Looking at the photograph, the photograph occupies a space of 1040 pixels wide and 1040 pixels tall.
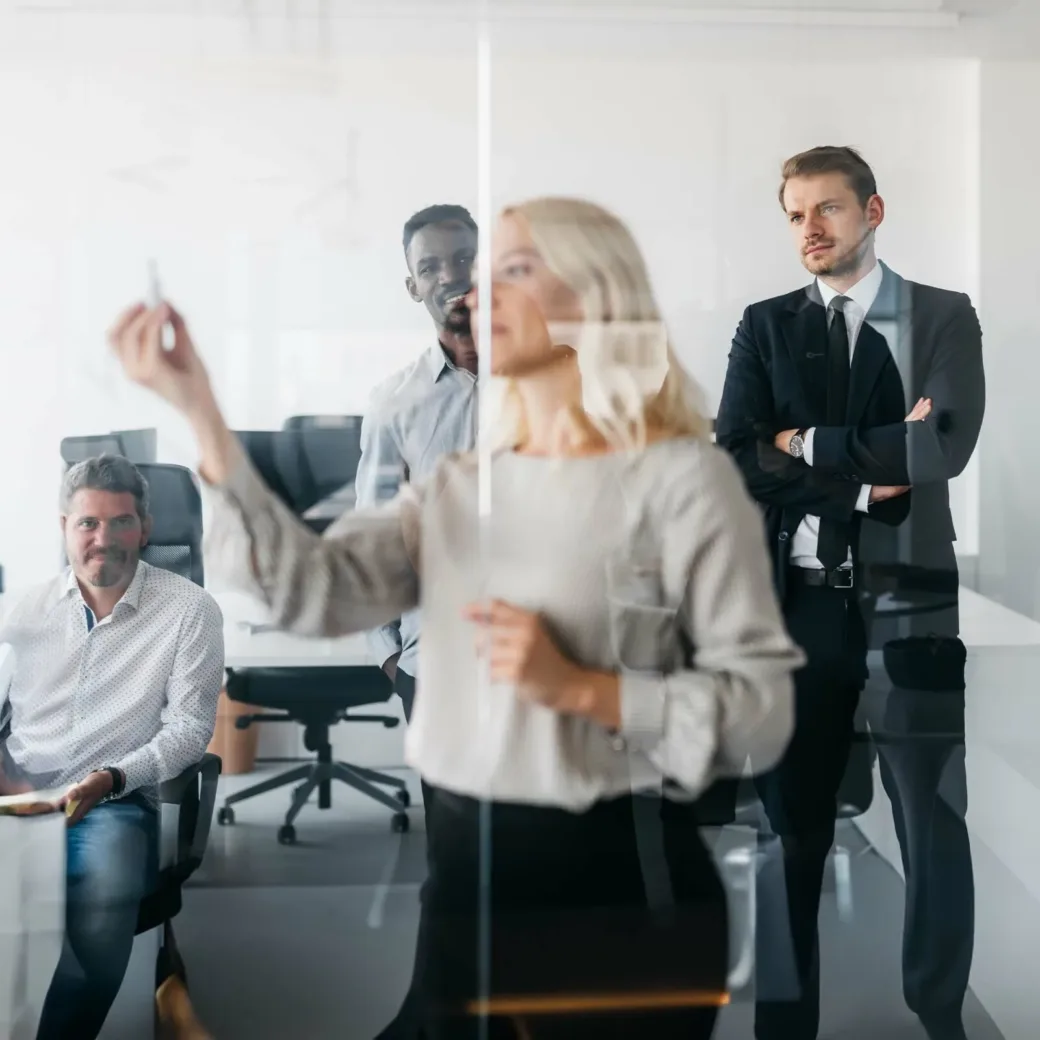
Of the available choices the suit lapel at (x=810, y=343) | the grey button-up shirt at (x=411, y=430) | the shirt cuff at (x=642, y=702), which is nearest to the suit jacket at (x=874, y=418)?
the suit lapel at (x=810, y=343)

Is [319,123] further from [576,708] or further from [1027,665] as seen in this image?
[1027,665]

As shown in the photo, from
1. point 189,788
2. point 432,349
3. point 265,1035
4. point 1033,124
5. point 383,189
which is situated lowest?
point 265,1035

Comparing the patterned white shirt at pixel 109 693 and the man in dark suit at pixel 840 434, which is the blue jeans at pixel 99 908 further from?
the man in dark suit at pixel 840 434

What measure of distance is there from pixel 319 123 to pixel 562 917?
136 centimetres

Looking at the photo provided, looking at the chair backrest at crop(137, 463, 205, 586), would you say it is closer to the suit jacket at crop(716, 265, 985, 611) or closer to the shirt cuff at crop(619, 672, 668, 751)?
the shirt cuff at crop(619, 672, 668, 751)

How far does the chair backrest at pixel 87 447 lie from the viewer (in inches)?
76.6

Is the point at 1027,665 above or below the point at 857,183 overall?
below

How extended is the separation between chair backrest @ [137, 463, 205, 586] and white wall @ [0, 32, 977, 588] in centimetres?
4

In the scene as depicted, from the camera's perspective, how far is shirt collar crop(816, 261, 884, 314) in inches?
79.0

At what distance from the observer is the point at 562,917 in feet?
6.72

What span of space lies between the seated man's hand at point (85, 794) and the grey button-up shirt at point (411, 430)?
0.49 metres

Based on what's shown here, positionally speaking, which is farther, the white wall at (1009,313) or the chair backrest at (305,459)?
the white wall at (1009,313)

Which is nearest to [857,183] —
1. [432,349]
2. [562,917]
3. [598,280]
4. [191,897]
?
[598,280]

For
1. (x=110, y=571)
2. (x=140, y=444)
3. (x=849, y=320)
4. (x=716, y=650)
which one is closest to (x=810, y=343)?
(x=849, y=320)
